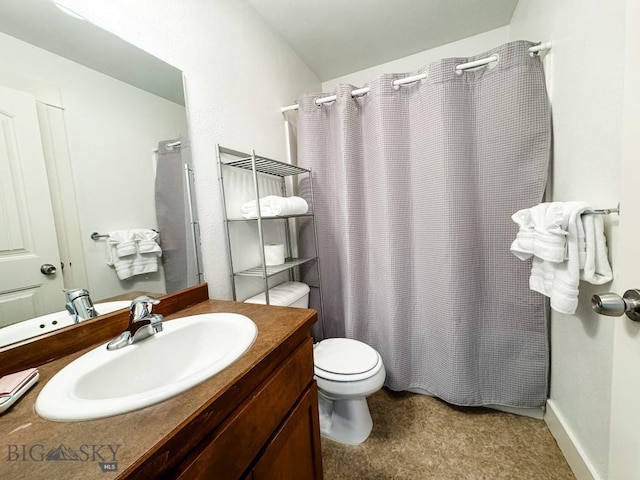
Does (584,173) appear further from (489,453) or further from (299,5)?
(299,5)

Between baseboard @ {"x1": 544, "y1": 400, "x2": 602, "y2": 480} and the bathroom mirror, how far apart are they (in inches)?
68.7

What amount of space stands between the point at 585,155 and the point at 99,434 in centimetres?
156

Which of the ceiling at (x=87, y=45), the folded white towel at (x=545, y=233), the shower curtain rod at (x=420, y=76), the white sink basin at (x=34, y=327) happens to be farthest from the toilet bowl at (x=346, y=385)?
the shower curtain rod at (x=420, y=76)

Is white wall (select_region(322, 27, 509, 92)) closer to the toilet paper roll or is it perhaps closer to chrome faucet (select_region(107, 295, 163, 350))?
the toilet paper roll

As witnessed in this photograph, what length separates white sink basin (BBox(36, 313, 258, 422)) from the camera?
0.45 meters

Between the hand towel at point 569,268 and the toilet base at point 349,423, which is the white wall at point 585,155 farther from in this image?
the toilet base at point 349,423

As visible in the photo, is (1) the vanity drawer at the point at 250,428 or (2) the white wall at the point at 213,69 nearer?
(1) the vanity drawer at the point at 250,428

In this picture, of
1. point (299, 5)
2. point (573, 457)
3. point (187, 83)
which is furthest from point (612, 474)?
point (299, 5)

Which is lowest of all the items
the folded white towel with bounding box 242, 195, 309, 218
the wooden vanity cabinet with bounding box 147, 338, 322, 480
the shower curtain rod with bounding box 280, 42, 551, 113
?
the wooden vanity cabinet with bounding box 147, 338, 322, 480

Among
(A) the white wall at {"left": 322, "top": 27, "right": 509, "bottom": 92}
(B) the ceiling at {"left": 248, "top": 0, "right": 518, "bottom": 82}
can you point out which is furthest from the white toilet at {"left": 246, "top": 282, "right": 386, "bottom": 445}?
(A) the white wall at {"left": 322, "top": 27, "right": 509, "bottom": 92}

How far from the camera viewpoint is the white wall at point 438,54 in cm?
167

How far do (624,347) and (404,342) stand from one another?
1.11 m

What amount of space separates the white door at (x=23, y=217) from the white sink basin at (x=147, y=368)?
0.68 feet

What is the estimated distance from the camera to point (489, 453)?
1158mm
